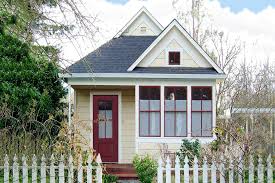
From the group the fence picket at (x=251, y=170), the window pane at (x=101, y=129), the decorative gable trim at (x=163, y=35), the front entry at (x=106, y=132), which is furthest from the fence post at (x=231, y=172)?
the window pane at (x=101, y=129)

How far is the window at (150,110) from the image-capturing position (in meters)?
15.0

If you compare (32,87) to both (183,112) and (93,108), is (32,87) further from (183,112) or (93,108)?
(183,112)

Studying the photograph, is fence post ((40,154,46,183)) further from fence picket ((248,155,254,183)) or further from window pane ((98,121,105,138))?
window pane ((98,121,105,138))

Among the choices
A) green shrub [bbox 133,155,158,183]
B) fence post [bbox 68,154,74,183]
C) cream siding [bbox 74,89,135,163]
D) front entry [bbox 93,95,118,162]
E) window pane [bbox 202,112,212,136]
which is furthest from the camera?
cream siding [bbox 74,89,135,163]

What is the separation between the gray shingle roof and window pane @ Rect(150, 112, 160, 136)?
1403 mm

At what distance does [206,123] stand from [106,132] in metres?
3.57

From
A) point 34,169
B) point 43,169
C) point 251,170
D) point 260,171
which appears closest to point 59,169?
point 43,169

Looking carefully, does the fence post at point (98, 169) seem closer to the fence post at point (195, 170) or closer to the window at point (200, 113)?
the fence post at point (195, 170)

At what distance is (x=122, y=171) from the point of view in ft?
46.5

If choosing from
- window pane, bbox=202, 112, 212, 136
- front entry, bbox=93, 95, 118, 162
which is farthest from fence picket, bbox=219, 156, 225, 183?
front entry, bbox=93, 95, 118, 162

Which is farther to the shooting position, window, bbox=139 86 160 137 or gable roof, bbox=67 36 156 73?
gable roof, bbox=67 36 156 73

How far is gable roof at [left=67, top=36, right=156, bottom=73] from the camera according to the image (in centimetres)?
1527

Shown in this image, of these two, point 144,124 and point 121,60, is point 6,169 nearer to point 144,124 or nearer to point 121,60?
point 144,124

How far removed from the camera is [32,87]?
1568 centimetres
